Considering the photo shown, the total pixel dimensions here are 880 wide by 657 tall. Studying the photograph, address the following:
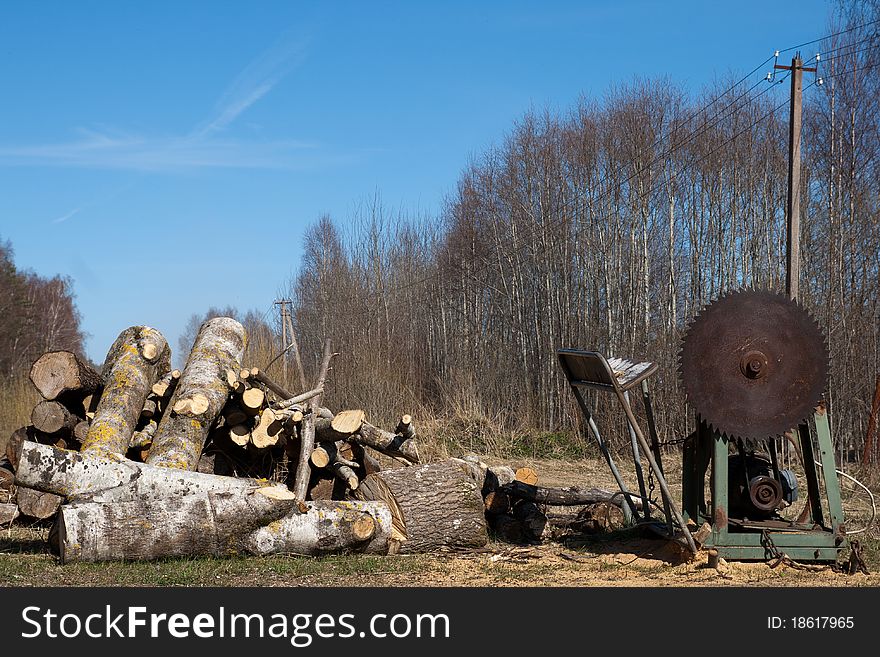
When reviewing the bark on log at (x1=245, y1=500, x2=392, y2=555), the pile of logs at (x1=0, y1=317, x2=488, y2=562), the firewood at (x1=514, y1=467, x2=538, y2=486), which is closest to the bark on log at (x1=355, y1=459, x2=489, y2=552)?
the pile of logs at (x1=0, y1=317, x2=488, y2=562)

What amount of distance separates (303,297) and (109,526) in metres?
17.2

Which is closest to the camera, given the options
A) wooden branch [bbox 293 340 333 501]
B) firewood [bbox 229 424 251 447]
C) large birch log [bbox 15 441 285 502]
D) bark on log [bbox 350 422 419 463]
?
large birch log [bbox 15 441 285 502]

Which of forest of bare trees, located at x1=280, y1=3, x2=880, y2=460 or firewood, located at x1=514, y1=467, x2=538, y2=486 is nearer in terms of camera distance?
firewood, located at x1=514, y1=467, x2=538, y2=486

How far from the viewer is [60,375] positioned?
9891 millimetres

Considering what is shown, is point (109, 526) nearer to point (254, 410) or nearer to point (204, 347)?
point (254, 410)

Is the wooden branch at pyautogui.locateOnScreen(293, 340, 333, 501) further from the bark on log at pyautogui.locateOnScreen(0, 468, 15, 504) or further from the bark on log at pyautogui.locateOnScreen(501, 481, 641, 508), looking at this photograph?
the bark on log at pyautogui.locateOnScreen(0, 468, 15, 504)

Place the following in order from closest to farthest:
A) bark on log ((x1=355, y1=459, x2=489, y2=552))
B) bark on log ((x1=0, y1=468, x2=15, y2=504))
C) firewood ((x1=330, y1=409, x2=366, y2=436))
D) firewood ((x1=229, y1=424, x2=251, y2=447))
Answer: bark on log ((x1=355, y1=459, x2=489, y2=552)) < firewood ((x1=330, y1=409, x2=366, y2=436)) < firewood ((x1=229, y1=424, x2=251, y2=447)) < bark on log ((x1=0, y1=468, x2=15, y2=504))

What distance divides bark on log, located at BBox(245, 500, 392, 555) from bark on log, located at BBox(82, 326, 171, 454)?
6.58ft

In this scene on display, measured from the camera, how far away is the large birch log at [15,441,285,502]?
24.3 ft

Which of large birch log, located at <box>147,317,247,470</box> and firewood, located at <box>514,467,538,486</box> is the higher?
large birch log, located at <box>147,317,247,470</box>

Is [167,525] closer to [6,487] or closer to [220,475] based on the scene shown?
[220,475]

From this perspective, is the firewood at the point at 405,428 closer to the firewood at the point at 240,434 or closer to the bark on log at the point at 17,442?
the firewood at the point at 240,434

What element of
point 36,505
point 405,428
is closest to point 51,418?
point 36,505

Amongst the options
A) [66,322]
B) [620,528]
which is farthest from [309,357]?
[66,322]
